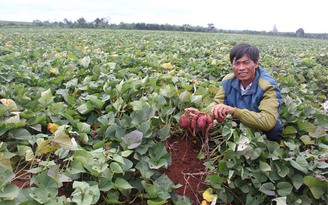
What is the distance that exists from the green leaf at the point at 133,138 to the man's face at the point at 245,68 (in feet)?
3.76

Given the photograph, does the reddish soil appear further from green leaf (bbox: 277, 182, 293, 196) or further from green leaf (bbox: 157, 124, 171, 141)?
green leaf (bbox: 277, 182, 293, 196)

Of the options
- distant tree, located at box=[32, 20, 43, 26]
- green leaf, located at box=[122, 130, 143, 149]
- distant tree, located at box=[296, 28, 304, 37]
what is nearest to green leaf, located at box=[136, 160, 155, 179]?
green leaf, located at box=[122, 130, 143, 149]

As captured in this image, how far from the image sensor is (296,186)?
5.60 ft

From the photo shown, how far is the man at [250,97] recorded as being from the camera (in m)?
2.08

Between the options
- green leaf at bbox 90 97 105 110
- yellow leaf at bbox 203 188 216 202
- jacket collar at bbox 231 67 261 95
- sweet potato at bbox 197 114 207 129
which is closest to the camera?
yellow leaf at bbox 203 188 216 202

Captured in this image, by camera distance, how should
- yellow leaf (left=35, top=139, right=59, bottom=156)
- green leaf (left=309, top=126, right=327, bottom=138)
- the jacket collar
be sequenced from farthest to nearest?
the jacket collar → green leaf (left=309, top=126, right=327, bottom=138) → yellow leaf (left=35, top=139, right=59, bottom=156)

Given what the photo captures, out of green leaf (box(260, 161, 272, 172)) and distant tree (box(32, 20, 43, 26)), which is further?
distant tree (box(32, 20, 43, 26))

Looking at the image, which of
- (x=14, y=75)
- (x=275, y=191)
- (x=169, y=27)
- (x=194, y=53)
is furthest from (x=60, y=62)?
(x=169, y=27)

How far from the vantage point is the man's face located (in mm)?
Answer: 2381

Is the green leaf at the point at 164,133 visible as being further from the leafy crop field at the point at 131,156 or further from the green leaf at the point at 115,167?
the green leaf at the point at 115,167

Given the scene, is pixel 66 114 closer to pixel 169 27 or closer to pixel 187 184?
pixel 187 184

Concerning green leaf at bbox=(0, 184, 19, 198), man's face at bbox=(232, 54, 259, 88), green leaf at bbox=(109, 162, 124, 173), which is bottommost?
green leaf at bbox=(109, 162, 124, 173)

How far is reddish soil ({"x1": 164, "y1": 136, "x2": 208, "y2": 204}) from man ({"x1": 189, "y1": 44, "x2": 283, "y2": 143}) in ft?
1.02

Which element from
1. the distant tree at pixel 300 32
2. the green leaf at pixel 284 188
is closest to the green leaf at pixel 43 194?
the green leaf at pixel 284 188
